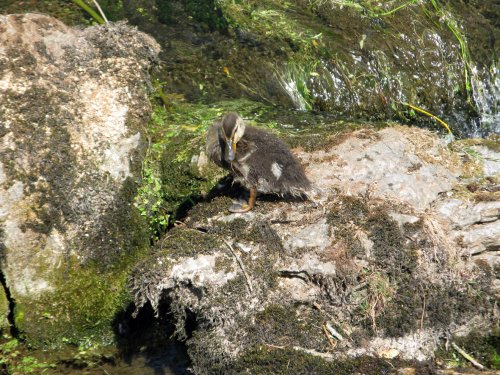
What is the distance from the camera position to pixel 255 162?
548 centimetres

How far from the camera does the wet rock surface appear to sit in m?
4.96

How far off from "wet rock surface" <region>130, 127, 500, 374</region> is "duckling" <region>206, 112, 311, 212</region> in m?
A: 0.19

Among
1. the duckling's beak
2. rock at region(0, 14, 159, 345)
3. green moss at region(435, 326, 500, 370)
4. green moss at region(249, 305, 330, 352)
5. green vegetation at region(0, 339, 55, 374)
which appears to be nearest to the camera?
green moss at region(249, 305, 330, 352)

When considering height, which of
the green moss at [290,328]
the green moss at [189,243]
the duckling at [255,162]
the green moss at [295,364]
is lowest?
the green moss at [295,364]

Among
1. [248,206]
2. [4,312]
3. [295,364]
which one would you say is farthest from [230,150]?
[4,312]

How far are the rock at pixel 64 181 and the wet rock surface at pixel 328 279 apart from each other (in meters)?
0.76

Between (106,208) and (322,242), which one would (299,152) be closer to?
(322,242)

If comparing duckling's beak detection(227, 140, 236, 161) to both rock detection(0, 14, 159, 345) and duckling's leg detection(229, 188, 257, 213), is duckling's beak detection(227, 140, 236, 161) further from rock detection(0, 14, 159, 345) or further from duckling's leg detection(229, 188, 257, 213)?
rock detection(0, 14, 159, 345)

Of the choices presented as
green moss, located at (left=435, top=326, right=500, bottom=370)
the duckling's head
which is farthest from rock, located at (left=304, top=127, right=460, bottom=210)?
green moss, located at (left=435, top=326, right=500, bottom=370)

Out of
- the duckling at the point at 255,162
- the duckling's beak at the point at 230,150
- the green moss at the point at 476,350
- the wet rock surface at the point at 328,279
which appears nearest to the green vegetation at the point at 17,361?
the wet rock surface at the point at 328,279

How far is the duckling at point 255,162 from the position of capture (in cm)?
542

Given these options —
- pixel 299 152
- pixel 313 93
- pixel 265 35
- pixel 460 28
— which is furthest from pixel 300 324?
pixel 460 28

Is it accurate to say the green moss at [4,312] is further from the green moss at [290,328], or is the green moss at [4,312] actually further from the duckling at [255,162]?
the green moss at [290,328]

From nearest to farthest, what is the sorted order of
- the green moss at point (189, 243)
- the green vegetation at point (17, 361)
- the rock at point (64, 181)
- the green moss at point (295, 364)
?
the green moss at point (295, 364), the green moss at point (189, 243), the green vegetation at point (17, 361), the rock at point (64, 181)
